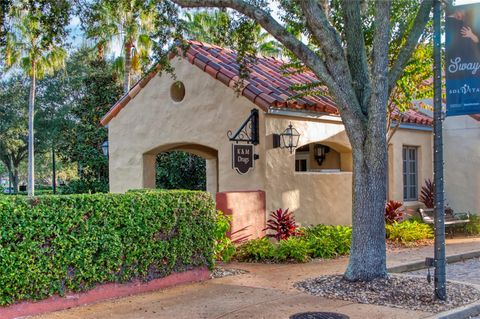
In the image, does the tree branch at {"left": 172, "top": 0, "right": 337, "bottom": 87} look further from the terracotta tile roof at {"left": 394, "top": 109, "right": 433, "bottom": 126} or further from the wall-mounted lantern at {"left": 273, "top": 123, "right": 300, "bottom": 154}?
the terracotta tile roof at {"left": 394, "top": 109, "right": 433, "bottom": 126}

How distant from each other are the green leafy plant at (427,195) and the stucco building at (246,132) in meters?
0.88

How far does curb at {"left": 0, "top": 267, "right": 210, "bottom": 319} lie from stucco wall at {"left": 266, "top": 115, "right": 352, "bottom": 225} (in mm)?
3838

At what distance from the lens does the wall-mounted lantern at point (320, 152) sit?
16672mm

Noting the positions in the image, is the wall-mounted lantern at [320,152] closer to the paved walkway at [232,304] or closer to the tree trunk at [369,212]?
the paved walkway at [232,304]

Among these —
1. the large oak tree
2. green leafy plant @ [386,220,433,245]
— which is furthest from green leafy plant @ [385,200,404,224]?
the large oak tree

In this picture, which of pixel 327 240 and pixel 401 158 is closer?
pixel 327 240

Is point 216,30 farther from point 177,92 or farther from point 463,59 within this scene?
point 463,59

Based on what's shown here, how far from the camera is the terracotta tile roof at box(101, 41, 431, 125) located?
12.6 metres

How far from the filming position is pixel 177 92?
14656 millimetres

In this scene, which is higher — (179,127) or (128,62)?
(128,62)

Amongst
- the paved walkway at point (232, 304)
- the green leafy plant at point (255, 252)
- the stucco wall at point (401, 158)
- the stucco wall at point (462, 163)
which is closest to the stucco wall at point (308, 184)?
the green leafy plant at point (255, 252)

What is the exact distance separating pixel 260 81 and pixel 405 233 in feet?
17.0

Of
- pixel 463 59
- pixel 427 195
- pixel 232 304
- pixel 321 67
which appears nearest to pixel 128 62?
pixel 427 195

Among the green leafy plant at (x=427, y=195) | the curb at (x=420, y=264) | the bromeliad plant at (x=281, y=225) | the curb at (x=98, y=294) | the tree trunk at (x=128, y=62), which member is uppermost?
the tree trunk at (x=128, y=62)
